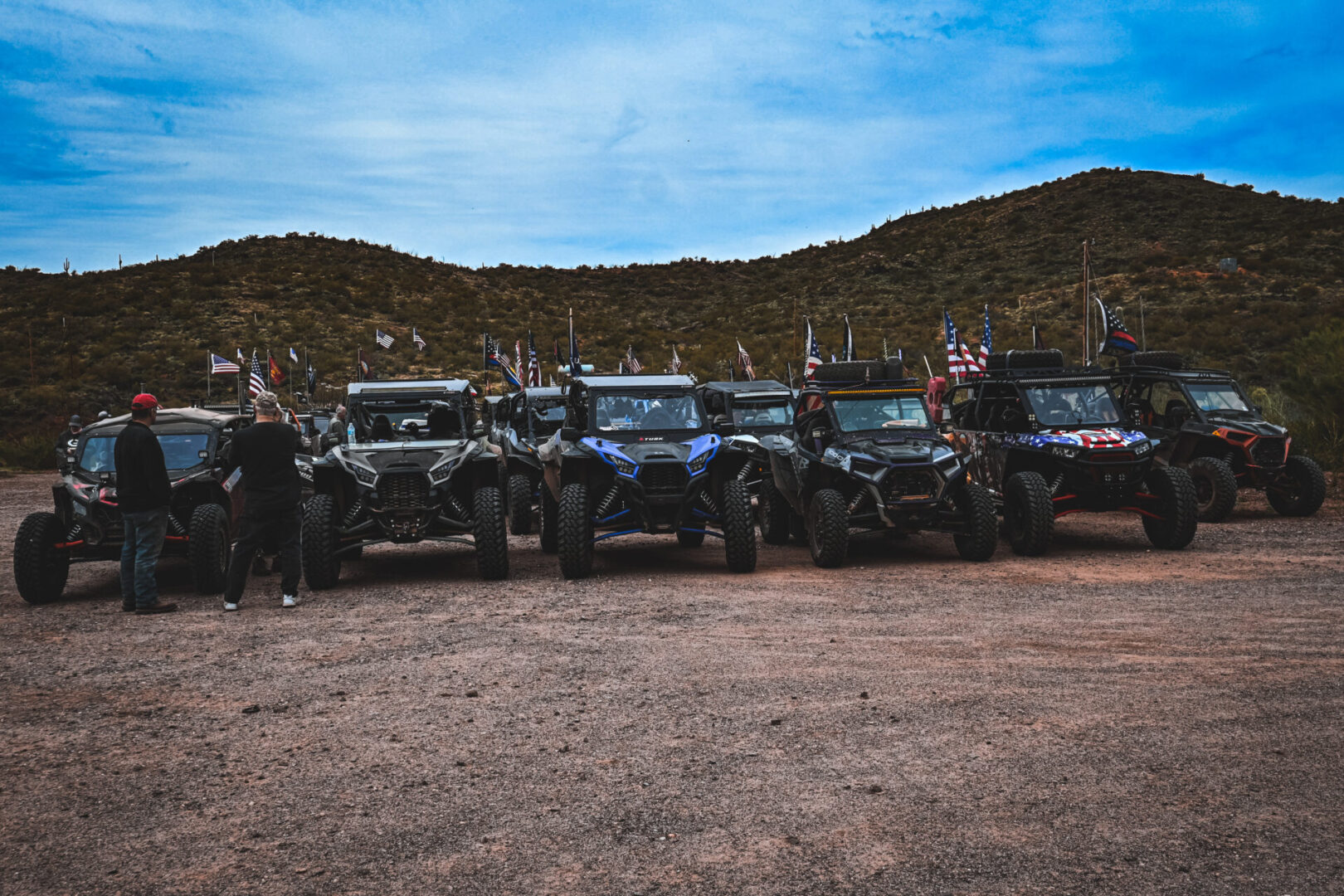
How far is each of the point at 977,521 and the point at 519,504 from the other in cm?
690

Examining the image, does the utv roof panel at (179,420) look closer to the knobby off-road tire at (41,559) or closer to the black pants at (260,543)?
the knobby off-road tire at (41,559)

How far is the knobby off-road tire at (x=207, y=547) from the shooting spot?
1046cm

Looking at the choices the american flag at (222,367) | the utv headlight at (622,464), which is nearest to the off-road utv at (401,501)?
the utv headlight at (622,464)

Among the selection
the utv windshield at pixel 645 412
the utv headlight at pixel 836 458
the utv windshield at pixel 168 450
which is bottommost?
the utv headlight at pixel 836 458

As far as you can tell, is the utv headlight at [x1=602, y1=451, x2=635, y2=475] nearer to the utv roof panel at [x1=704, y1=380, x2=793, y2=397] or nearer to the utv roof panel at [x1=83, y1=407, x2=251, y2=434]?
the utv roof panel at [x1=83, y1=407, x2=251, y2=434]

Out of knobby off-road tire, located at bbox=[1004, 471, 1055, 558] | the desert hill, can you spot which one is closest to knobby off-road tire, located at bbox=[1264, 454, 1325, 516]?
knobby off-road tire, located at bbox=[1004, 471, 1055, 558]

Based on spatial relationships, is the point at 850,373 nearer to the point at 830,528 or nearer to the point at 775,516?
the point at 775,516

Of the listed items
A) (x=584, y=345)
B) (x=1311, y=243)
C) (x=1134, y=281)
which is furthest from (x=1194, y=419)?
(x=584, y=345)

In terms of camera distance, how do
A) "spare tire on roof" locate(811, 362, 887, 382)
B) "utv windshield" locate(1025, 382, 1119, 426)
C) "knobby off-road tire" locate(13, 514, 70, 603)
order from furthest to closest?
"spare tire on roof" locate(811, 362, 887, 382)
"utv windshield" locate(1025, 382, 1119, 426)
"knobby off-road tire" locate(13, 514, 70, 603)

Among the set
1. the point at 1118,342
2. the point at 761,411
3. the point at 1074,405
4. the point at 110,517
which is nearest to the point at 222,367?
the point at 761,411

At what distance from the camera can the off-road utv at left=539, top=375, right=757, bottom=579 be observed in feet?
36.8

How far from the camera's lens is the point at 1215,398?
15.6m

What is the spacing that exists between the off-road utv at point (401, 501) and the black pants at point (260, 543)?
31.6 inches

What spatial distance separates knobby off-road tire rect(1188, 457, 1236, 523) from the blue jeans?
42.4ft
